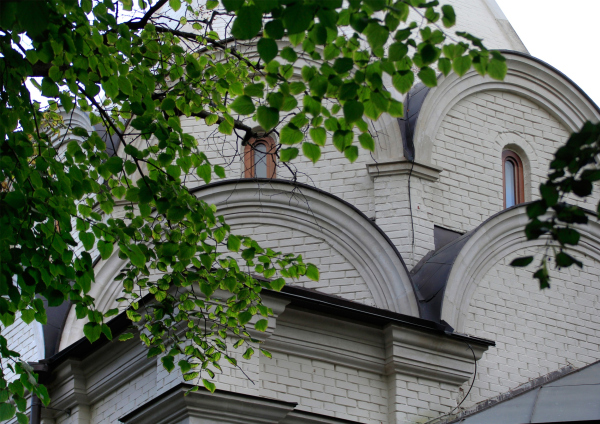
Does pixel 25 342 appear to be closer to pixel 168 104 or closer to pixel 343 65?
pixel 168 104

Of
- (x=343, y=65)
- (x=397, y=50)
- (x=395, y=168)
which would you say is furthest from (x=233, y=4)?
(x=395, y=168)

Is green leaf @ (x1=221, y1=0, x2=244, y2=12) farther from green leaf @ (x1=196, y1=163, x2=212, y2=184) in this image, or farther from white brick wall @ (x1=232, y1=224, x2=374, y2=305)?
white brick wall @ (x1=232, y1=224, x2=374, y2=305)

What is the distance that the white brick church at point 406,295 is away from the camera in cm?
925

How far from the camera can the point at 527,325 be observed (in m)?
11.1

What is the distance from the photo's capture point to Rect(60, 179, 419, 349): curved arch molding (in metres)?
10.6

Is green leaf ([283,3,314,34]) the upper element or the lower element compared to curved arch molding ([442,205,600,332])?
lower

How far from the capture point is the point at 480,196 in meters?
12.2

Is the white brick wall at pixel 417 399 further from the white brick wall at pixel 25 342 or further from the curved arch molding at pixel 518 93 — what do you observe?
the white brick wall at pixel 25 342

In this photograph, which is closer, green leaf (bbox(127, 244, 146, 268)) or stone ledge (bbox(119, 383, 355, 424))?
green leaf (bbox(127, 244, 146, 268))

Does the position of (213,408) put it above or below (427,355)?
below

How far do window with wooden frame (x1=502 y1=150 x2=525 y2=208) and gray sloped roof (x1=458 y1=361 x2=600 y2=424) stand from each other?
4993 mm

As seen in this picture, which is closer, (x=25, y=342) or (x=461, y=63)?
(x=461, y=63)

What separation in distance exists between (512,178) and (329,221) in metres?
3.24

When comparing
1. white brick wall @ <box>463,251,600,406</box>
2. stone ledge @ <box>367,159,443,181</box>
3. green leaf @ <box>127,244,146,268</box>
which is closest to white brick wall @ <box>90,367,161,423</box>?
green leaf @ <box>127,244,146,268</box>
